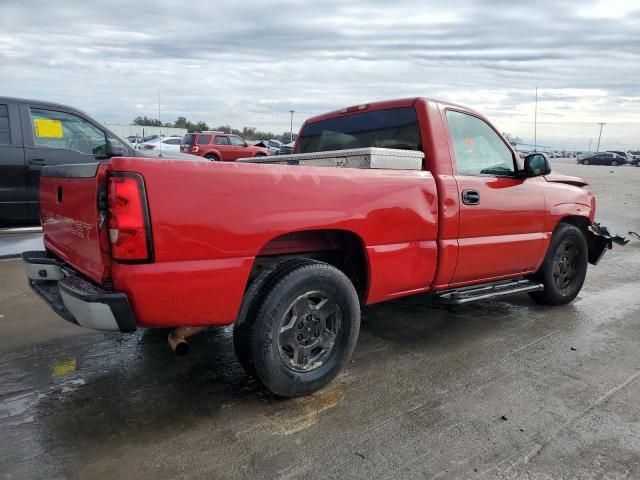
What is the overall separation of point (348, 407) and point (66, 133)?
5.65m

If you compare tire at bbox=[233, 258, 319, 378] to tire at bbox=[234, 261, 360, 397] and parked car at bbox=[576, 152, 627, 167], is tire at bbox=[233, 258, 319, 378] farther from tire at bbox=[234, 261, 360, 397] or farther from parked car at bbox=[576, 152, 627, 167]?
parked car at bbox=[576, 152, 627, 167]

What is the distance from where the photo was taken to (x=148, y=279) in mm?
2641

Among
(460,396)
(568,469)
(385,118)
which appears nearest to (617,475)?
(568,469)

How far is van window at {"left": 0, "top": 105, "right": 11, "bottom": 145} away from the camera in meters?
6.54

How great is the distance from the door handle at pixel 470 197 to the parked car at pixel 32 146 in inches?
174

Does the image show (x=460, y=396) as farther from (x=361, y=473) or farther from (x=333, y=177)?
(x=333, y=177)

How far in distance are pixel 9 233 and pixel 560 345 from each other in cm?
660

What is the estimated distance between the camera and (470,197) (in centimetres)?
404

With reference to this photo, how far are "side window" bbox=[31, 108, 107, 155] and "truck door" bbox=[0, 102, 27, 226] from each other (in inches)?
8.3

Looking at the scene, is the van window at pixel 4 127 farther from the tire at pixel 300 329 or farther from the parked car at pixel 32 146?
the tire at pixel 300 329

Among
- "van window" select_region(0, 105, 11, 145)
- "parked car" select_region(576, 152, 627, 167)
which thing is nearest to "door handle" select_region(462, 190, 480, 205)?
"van window" select_region(0, 105, 11, 145)

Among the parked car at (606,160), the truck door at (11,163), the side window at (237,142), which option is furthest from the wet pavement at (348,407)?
the parked car at (606,160)

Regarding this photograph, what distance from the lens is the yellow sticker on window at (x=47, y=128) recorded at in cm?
673

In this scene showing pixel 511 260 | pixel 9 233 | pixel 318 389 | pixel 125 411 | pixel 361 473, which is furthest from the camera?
pixel 9 233
